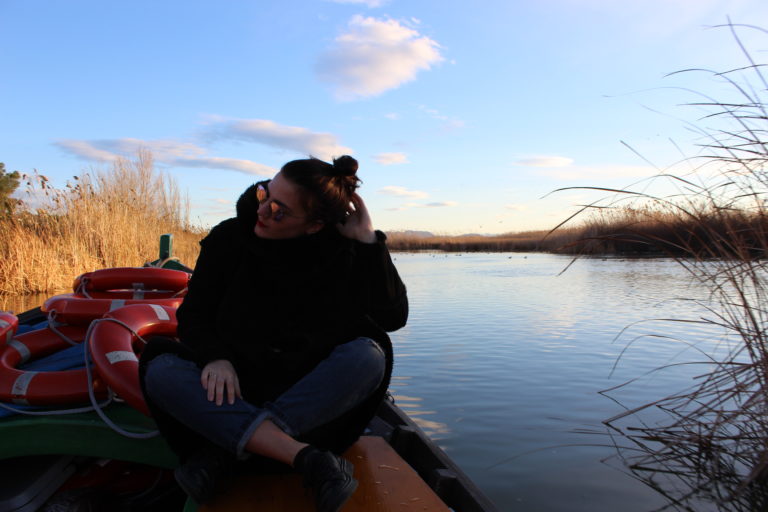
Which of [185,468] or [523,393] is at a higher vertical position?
[185,468]

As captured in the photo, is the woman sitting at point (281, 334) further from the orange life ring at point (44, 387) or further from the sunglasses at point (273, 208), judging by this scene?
the orange life ring at point (44, 387)

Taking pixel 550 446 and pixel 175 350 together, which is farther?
pixel 550 446

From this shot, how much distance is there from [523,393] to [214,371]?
2817 mm

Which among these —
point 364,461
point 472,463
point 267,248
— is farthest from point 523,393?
point 267,248

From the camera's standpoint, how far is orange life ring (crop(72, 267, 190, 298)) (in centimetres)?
321

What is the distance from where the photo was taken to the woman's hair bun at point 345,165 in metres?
1.85

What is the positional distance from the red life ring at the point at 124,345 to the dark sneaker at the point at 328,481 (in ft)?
2.42

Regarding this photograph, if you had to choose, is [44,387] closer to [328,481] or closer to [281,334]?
[281,334]

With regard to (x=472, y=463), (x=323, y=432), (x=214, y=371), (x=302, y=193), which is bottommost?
(x=472, y=463)

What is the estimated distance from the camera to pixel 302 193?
1.78 m

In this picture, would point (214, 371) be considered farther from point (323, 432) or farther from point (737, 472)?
point (737, 472)

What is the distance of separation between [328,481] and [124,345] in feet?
3.60

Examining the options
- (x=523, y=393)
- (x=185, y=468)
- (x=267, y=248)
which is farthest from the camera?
(x=523, y=393)

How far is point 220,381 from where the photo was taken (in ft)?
5.12
